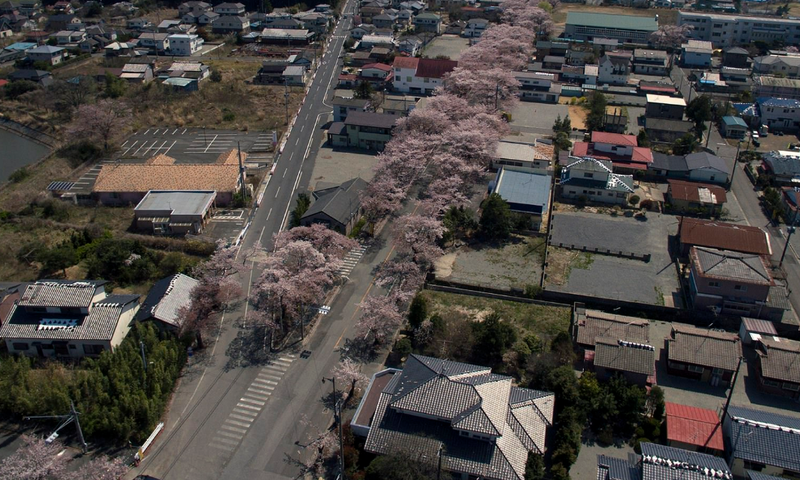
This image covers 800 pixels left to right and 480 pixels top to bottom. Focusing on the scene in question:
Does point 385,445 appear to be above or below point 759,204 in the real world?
above

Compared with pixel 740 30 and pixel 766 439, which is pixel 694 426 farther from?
pixel 740 30

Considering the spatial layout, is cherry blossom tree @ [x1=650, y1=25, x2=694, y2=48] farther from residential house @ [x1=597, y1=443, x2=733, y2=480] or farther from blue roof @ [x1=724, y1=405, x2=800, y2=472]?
residential house @ [x1=597, y1=443, x2=733, y2=480]

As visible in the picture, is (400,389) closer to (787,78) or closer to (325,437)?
(325,437)

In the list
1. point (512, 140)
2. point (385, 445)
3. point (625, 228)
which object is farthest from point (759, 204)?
point (385, 445)

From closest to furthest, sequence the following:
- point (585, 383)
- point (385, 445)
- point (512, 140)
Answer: point (385, 445)
point (585, 383)
point (512, 140)

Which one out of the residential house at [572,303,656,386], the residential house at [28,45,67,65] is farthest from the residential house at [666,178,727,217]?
the residential house at [28,45,67,65]

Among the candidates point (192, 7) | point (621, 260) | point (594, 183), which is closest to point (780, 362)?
point (621, 260)

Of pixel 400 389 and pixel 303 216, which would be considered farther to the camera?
pixel 303 216

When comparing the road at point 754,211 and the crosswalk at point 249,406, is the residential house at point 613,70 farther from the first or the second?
the crosswalk at point 249,406
